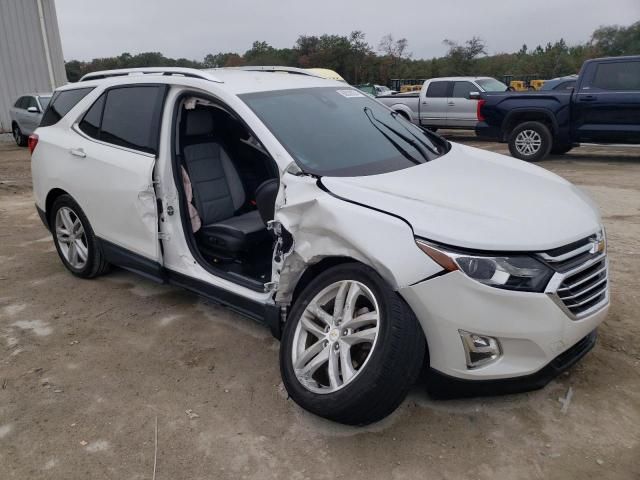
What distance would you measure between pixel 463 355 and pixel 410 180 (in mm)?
1023

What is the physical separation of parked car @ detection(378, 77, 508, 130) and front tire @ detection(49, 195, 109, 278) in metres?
10.7

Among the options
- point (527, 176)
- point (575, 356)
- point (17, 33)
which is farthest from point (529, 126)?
point (17, 33)

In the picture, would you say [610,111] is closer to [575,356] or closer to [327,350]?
[575,356]

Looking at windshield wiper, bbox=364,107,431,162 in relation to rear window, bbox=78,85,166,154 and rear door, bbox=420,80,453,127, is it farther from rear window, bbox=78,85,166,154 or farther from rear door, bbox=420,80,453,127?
rear door, bbox=420,80,453,127

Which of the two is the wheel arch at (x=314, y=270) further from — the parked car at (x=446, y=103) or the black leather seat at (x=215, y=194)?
the parked car at (x=446, y=103)

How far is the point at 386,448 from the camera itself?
2.64 meters

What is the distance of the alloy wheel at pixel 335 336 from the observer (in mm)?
2707

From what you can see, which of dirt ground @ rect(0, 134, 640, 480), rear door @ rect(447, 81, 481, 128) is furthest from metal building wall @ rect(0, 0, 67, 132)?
dirt ground @ rect(0, 134, 640, 480)

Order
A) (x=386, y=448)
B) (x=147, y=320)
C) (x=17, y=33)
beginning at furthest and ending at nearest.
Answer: (x=17, y=33), (x=147, y=320), (x=386, y=448)

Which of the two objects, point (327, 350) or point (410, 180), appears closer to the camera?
point (327, 350)

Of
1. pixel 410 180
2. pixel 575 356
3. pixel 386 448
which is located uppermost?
pixel 410 180

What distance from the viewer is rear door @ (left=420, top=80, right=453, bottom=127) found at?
1488 centimetres

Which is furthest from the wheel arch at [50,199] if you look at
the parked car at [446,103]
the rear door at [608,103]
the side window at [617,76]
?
the parked car at [446,103]

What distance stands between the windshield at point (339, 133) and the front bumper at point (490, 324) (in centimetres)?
95
